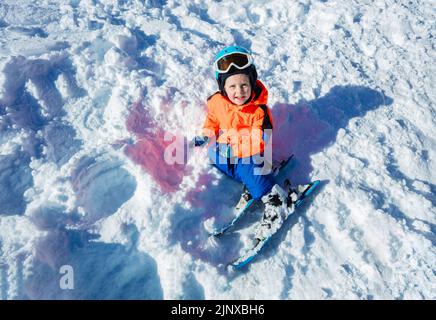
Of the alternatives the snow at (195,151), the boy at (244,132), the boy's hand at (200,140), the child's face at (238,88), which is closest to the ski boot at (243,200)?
the boy at (244,132)

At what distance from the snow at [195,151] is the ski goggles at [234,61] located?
1.17m

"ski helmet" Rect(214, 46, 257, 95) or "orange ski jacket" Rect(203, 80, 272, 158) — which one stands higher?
"ski helmet" Rect(214, 46, 257, 95)

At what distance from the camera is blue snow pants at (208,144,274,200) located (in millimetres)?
3988

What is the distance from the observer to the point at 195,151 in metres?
4.61

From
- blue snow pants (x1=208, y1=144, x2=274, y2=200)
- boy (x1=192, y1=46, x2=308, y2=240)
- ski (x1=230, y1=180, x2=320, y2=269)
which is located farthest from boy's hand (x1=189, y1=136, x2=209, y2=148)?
ski (x1=230, y1=180, x2=320, y2=269)

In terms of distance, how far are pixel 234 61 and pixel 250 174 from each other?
129 cm

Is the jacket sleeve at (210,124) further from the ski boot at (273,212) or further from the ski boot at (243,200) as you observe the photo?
the ski boot at (273,212)

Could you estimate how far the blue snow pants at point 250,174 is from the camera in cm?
399

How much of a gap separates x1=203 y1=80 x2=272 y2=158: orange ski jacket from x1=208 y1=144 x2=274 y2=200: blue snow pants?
9 cm

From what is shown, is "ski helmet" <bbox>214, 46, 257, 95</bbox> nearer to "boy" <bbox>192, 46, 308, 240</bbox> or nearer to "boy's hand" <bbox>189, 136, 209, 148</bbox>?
"boy" <bbox>192, 46, 308, 240</bbox>

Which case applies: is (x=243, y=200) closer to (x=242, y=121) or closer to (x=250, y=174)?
(x=250, y=174)

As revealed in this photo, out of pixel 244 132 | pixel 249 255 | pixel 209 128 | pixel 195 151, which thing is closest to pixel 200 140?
pixel 209 128

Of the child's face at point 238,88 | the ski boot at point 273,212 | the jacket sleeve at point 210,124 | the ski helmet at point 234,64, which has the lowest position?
the ski boot at point 273,212
